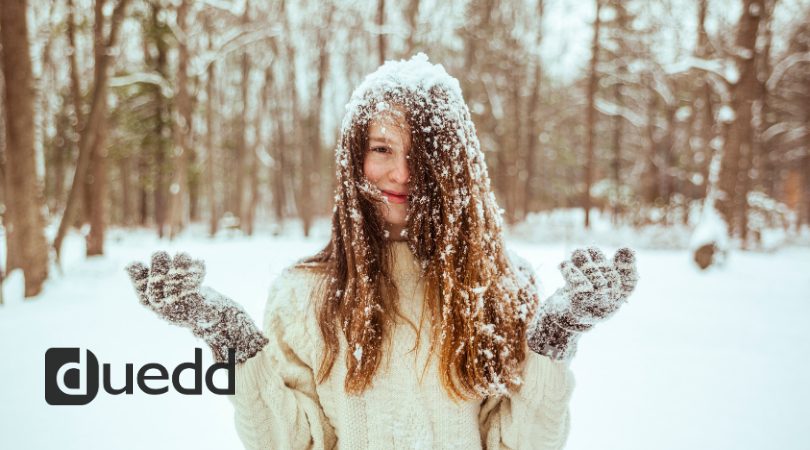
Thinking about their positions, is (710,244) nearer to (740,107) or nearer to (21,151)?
(740,107)

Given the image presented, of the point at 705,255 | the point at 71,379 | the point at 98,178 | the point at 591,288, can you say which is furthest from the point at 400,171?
the point at 98,178

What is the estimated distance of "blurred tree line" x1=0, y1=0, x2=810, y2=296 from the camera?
6648 mm

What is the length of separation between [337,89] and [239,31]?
932 cm

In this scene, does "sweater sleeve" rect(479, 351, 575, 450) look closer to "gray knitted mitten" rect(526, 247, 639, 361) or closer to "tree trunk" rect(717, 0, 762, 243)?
"gray knitted mitten" rect(526, 247, 639, 361)

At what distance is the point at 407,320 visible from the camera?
4.32 feet

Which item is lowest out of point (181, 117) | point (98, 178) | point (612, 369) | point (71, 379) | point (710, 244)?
point (612, 369)

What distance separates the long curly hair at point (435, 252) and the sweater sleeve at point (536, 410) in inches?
2.2

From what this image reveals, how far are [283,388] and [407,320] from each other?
416 mm

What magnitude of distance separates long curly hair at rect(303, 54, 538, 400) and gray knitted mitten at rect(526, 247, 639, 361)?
9.4 inches

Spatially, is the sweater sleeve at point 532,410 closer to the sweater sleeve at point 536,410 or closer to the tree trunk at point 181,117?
the sweater sleeve at point 536,410

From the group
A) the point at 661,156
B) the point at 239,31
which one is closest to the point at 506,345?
the point at 239,31

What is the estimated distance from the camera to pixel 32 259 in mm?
5441

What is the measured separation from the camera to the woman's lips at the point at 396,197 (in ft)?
4.28

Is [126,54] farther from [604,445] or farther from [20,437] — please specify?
[604,445]
